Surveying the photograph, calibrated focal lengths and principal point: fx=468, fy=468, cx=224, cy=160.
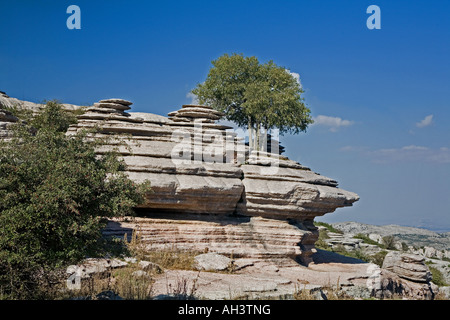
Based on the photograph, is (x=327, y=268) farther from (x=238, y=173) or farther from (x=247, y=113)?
(x=247, y=113)

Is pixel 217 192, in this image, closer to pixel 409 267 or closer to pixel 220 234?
pixel 220 234

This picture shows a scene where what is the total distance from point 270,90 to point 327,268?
17319 millimetres

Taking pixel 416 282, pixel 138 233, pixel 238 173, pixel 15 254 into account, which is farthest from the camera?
pixel 416 282

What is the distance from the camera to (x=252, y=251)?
68.4ft

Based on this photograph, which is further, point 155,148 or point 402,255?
point 402,255

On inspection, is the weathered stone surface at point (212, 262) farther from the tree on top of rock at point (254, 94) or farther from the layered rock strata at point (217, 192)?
the tree on top of rock at point (254, 94)

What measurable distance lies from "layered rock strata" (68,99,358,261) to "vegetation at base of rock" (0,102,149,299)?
6.46 metres

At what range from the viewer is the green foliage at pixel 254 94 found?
35.7m

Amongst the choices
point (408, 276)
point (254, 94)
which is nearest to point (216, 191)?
point (408, 276)

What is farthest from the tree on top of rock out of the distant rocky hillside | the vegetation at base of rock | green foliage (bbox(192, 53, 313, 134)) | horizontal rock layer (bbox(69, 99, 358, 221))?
the distant rocky hillside

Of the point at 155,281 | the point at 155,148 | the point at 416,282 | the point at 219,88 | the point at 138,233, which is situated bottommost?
the point at 416,282

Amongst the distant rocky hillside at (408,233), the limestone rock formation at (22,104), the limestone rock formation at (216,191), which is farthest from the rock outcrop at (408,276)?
the distant rocky hillside at (408,233)

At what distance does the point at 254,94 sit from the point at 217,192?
16.6 meters

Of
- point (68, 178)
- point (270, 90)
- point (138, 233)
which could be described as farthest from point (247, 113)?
point (68, 178)
